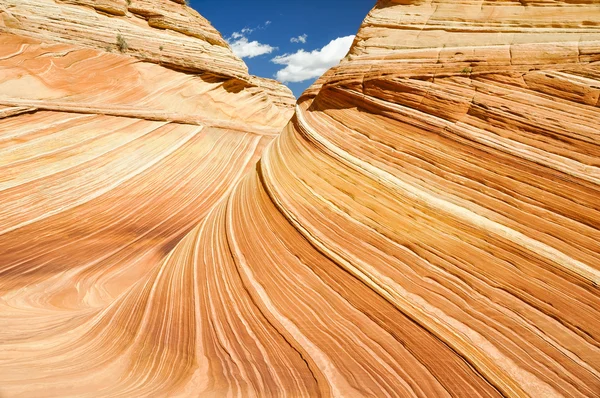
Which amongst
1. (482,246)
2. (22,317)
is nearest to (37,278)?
(22,317)

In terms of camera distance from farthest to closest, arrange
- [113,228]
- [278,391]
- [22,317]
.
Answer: [113,228]
[22,317]
[278,391]

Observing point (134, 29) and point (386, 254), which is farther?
point (134, 29)

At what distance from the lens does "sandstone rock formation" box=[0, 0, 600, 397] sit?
2.86 meters

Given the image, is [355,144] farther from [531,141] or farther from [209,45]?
[209,45]

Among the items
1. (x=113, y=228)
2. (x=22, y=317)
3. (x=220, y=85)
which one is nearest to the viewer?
(x=22, y=317)

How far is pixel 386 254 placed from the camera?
3.61 m

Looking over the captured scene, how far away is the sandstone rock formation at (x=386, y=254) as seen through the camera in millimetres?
2863

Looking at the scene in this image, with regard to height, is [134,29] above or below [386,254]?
above

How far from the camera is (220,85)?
12672mm

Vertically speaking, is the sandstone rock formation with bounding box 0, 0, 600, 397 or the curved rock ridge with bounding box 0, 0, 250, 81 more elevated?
the curved rock ridge with bounding box 0, 0, 250, 81

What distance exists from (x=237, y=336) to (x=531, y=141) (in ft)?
11.3

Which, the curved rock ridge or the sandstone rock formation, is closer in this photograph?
the sandstone rock formation

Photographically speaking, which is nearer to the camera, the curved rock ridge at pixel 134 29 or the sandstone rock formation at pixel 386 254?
the sandstone rock formation at pixel 386 254

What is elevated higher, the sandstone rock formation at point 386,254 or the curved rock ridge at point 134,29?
the curved rock ridge at point 134,29
